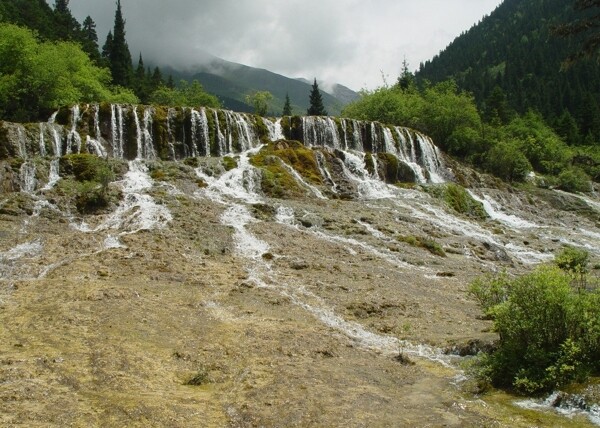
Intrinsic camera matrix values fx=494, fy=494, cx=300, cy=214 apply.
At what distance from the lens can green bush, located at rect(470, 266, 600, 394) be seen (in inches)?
356

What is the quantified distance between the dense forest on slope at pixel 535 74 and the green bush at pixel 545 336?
6188 cm

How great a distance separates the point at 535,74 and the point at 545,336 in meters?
148

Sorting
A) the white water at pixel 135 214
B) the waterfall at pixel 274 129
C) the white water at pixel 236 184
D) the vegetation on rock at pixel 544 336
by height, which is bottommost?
the vegetation on rock at pixel 544 336

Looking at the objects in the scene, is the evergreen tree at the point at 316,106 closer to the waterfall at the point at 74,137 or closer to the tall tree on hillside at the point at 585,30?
the waterfall at the point at 74,137

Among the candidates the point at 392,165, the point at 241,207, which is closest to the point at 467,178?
the point at 392,165

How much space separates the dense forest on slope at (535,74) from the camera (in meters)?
95.8

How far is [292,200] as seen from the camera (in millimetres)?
31688

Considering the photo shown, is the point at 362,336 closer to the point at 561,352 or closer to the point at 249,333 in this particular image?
the point at 249,333

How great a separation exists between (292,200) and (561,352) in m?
23.4

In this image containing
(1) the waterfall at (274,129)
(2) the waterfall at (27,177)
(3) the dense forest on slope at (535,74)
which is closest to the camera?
(2) the waterfall at (27,177)

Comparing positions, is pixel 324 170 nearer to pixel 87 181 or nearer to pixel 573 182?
pixel 87 181

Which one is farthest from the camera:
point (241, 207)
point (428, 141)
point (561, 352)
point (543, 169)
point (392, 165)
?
point (543, 169)

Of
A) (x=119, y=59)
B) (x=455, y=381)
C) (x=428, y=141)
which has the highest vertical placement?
(x=119, y=59)

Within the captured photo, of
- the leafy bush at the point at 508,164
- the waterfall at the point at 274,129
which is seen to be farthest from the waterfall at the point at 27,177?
the leafy bush at the point at 508,164
